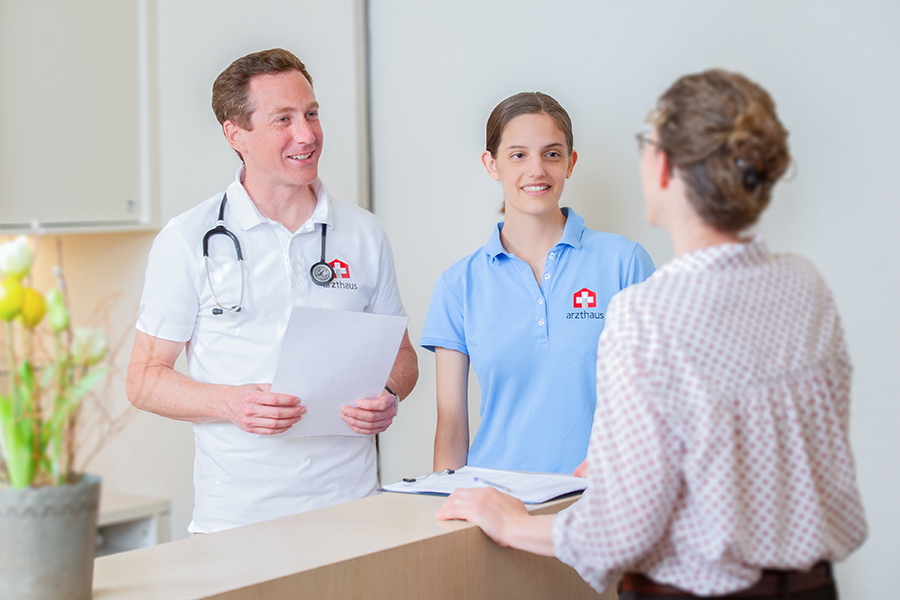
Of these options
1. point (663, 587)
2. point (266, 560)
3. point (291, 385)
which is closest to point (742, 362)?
point (663, 587)

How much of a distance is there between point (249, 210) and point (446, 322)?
50 cm

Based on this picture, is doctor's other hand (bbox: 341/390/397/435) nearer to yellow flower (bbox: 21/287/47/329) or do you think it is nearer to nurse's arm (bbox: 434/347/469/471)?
nurse's arm (bbox: 434/347/469/471)

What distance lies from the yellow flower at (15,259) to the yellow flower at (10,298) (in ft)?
0.04

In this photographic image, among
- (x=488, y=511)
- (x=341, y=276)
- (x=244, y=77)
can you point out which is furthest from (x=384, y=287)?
(x=488, y=511)

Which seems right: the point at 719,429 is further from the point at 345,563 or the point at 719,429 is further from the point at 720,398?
the point at 345,563

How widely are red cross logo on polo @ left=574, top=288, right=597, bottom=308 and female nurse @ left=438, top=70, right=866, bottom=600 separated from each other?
97 cm

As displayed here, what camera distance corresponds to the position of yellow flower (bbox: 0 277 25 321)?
860 mm

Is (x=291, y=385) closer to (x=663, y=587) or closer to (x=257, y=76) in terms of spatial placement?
(x=257, y=76)

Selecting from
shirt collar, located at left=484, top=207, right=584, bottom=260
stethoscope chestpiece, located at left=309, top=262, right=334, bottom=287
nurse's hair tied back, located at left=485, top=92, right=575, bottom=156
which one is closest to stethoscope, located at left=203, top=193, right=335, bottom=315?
stethoscope chestpiece, located at left=309, top=262, right=334, bottom=287

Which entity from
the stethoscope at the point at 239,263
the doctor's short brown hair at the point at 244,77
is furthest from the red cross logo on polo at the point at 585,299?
the doctor's short brown hair at the point at 244,77

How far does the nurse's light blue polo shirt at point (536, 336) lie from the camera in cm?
186

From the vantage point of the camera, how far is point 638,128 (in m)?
2.44

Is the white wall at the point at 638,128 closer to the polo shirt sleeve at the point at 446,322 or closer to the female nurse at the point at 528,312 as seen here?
the female nurse at the point at 528,312

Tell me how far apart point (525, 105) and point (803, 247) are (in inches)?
31.6
